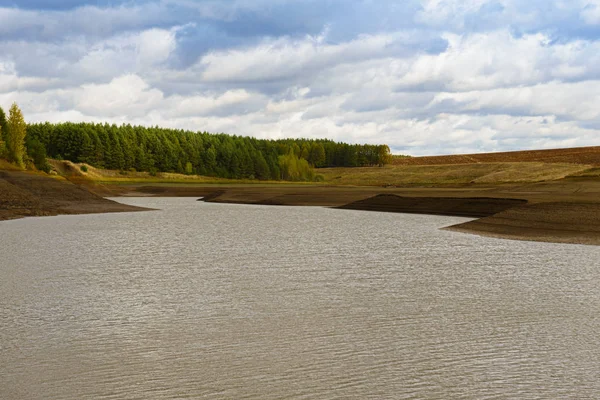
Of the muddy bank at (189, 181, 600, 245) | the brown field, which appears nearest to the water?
the muddy bank at (189, 181, 600, 245)

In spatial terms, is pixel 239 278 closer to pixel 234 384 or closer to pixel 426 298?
pixel 426 298

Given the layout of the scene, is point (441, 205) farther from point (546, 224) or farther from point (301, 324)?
point (301, 324)

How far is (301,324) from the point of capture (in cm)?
1215

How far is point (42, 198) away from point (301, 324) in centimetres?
5077

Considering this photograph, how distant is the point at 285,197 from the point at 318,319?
6380 centimetres

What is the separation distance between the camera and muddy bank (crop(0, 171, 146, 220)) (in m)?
51.5

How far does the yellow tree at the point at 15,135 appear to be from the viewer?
114 meters

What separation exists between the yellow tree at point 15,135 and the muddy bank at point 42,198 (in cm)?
5766

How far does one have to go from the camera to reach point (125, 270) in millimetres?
20203

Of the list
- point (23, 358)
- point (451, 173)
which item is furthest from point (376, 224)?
point (451, 173)

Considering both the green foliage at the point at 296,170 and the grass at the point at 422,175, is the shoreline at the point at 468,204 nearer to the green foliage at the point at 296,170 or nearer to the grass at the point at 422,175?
the grass at the point at 422,175

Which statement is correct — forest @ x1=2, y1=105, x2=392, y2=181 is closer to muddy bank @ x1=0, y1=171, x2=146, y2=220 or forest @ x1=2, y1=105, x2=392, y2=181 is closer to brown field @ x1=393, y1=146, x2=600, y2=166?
brown field @ x1=393, y1=146, x2=600, y2=166

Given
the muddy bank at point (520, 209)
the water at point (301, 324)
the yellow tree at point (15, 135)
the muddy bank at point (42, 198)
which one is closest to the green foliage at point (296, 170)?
the yellow tree at point (15, 135)

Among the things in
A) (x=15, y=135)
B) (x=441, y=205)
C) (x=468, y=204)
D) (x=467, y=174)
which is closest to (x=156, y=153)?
(x=15, y=135)
